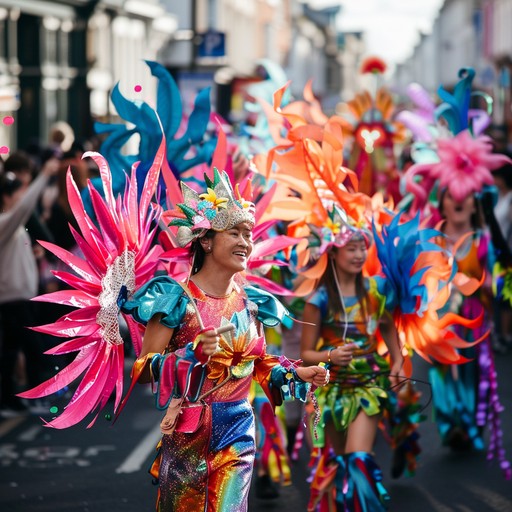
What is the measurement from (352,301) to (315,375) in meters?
1.93

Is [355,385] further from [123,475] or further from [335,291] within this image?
[123,475]

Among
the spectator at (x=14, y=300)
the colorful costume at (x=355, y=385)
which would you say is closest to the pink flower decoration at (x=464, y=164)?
the colorful costume at (x=355, y=385)

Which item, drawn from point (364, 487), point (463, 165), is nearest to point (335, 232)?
point (364, 487)

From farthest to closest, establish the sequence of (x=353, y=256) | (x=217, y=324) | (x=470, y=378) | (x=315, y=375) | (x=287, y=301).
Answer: (x=470, y=378), (x=287, y=301), (x=353, y=256), (x=217, y=324), (x=315, y=375)

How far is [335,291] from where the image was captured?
22.5 feet

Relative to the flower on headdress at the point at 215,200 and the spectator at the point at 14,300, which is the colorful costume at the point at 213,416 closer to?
the flower on headdress at the point at 215,200

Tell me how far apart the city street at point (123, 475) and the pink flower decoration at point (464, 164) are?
182 centimetres

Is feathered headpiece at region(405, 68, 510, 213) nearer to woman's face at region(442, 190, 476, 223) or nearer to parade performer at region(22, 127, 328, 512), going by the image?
woman's face at region(442, 190, 476, 223)

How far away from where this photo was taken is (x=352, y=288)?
6.87 metres

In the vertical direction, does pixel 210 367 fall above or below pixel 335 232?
below

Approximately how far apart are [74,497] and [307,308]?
77.8 inches

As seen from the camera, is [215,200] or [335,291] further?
[335,291]

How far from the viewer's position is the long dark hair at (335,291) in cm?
677

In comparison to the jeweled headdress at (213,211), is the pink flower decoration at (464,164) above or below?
below
